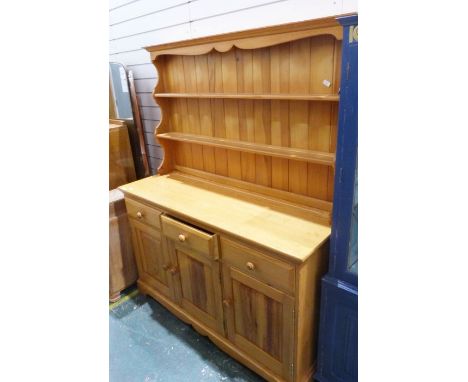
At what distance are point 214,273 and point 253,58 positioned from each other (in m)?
1.23

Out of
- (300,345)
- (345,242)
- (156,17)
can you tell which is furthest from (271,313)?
(156,17)

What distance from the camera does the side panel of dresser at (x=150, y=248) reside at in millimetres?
2146

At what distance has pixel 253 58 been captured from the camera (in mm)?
1796

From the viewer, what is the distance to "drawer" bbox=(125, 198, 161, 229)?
2.09 meters

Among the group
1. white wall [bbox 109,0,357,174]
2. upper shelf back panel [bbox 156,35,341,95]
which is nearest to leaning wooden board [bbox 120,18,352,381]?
upper shelf back panel [bbox 156,35,341,95]

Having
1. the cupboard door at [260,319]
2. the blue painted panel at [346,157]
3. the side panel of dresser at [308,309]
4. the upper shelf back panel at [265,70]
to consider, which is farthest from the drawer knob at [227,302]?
the upper shelf back panel at [265,70]

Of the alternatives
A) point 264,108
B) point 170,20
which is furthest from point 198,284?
point 170,20

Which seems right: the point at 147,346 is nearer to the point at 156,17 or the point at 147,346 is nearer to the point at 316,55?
the point at 316,55

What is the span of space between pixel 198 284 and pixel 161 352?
1.75ft

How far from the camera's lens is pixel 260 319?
169 cm

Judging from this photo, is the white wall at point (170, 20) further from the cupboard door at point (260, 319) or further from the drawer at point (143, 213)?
the cupboard door at point (260, 319)

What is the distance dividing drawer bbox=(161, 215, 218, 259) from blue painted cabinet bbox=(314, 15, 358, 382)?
0.61 m

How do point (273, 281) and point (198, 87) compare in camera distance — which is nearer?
point (273, 281)

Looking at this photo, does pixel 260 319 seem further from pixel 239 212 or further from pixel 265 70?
pixel 265 70
